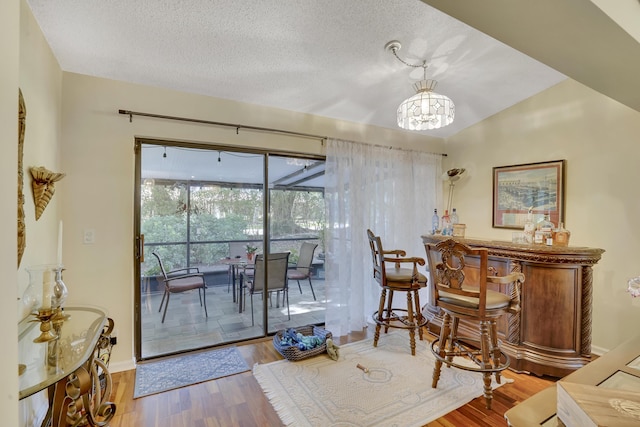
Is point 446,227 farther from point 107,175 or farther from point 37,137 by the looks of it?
point 37,137

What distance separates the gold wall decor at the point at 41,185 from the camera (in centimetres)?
Answer: 175

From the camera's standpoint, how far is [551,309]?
2406 mm

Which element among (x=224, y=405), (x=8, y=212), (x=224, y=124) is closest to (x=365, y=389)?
(x=224, y=405)

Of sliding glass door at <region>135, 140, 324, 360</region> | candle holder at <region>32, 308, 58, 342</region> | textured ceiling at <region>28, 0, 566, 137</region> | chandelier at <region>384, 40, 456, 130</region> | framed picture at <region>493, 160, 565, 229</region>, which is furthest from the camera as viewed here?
framed picture at <region>493, 160, 565, 229</region>

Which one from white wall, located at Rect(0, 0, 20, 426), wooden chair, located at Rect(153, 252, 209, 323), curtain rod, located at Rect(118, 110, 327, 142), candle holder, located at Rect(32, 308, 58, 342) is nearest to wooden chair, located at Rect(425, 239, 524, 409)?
curtain rod, located at Rect(118, 110, 327, 142)

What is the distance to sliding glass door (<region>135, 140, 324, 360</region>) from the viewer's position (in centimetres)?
280

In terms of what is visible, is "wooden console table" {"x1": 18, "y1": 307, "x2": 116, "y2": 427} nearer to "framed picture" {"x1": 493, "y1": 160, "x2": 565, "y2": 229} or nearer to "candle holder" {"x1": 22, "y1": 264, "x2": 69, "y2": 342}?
"candle holder" {"x1": 22, "y1": 264, "x2": 69, "y2": 342}

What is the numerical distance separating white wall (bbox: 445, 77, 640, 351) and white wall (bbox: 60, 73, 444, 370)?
3.49 meters

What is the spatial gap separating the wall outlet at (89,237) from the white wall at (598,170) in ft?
14.0

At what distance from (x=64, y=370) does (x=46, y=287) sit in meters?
0.67

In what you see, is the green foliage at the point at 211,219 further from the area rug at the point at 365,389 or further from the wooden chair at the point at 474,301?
the wooden chair at the point at 474,301

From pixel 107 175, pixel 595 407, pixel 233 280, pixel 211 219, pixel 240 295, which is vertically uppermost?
pixel 107 175

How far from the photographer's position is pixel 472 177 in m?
3.94

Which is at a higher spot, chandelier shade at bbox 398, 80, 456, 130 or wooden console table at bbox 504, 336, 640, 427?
chandelier shade at bbox 398, 80, 456, 130
